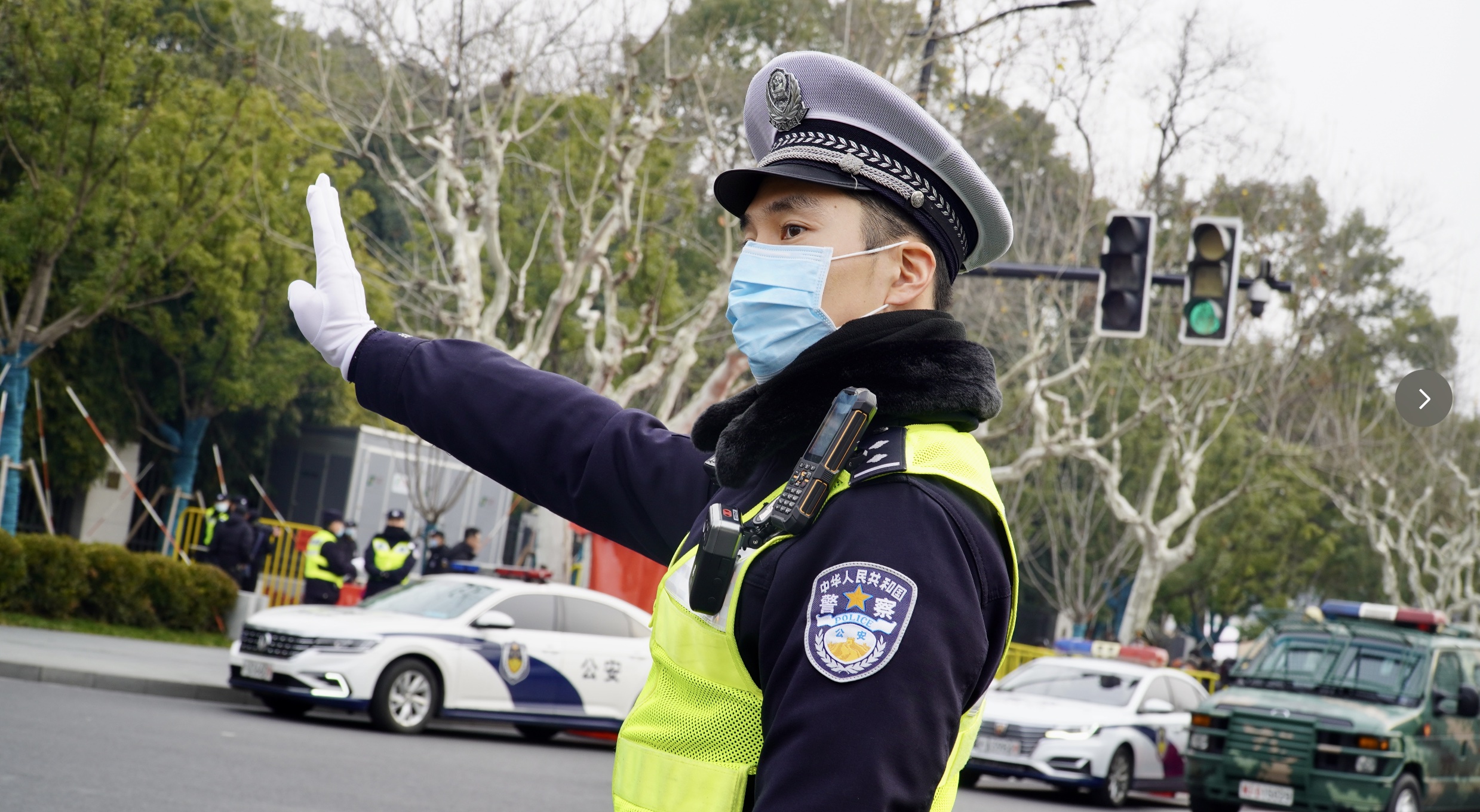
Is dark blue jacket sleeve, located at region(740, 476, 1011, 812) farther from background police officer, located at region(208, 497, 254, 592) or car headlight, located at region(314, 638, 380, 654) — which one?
background police officer, located at region(208, 497, 254, 592)

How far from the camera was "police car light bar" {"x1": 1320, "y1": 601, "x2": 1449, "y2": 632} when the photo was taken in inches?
542

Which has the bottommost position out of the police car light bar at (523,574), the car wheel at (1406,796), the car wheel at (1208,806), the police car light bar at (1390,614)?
the car wheel at (1208,806)

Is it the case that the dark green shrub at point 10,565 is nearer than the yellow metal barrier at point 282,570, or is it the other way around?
the dark green shrub at point 10,565

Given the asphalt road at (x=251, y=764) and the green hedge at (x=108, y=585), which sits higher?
the green hedge at (x=108, y=585)

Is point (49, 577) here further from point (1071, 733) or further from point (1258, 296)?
point (1258, 296)

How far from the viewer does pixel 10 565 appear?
A: 16.8m

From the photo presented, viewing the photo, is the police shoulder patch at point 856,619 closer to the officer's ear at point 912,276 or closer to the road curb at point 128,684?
the officer's ear at point 912,276

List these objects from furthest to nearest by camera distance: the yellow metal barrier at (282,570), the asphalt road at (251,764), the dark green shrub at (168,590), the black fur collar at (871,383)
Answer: the yellow metal barrier at (282,570), the dark green shrub at (168,590), the asphalt road at (251,764), the black fur collar at (871,383)

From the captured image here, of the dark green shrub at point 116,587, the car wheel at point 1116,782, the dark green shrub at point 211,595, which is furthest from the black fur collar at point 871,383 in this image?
the dark green shrub at point 211,595

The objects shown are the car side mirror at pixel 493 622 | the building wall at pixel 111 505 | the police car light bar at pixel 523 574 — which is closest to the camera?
the car side mirror at pixel 493 622

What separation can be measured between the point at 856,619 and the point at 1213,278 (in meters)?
12.1

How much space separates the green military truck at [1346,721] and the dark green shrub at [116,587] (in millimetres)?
12460

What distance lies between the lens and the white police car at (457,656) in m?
12.5

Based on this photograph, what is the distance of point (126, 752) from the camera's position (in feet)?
29.8
